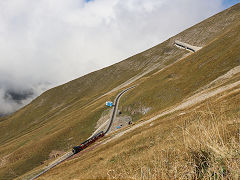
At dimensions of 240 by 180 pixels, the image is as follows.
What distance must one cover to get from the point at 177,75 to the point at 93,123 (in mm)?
46578

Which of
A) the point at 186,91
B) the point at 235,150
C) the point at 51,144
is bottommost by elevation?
the point at 186,91

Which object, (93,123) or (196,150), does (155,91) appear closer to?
(93,123)

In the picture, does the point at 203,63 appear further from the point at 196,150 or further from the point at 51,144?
the point at 196,150

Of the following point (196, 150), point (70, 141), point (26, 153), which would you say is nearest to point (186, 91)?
point (70, 141)

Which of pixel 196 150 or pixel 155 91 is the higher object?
pixel 196 150

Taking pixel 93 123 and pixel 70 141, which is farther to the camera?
pixel 93 123

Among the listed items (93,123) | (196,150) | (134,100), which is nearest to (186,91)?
(134,100)

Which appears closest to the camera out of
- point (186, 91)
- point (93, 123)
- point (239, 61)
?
point (239, 61)

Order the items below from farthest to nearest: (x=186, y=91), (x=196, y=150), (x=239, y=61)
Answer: (x=186, y=91) → (x=239, y=61) → (x=196, y=150)

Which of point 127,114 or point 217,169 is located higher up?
point 217,169

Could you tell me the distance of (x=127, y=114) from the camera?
8019 cm

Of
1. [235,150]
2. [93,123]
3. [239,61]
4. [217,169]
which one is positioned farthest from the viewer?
[93,123]

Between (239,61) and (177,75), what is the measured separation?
1121 inches

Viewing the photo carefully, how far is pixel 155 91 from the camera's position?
81.7 metres
